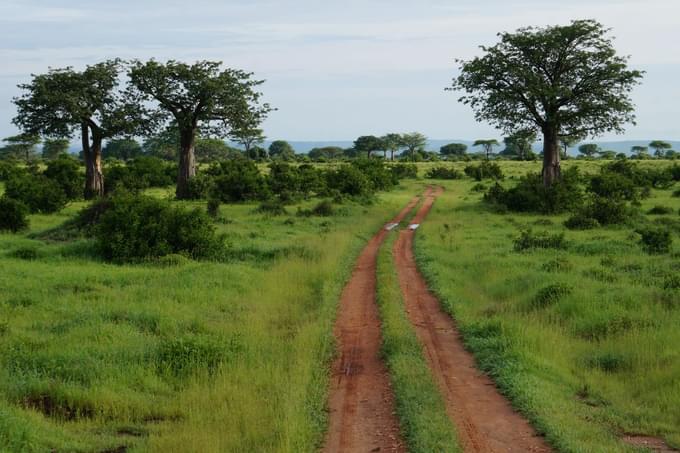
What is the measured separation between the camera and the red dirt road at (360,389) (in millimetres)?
7023

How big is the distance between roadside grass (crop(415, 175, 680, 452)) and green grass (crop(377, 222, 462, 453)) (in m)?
0.93

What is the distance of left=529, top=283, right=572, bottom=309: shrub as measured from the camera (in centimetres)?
1308

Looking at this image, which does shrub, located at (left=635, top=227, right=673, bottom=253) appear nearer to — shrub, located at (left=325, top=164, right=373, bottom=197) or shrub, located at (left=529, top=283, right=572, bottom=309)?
shrub, located at (left=529, top=283, right=572, bottom=309)

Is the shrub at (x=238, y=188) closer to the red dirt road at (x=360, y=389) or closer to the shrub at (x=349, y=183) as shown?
the shrub at (x=349, y=183)

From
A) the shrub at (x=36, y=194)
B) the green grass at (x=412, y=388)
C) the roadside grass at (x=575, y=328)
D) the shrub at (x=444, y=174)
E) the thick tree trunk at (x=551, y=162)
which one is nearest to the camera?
the green grass at (x=412, y=388)

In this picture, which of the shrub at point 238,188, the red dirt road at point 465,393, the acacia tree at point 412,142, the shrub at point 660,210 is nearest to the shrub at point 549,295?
the red dirt road at point 465,393

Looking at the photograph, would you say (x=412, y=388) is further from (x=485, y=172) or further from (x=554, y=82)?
(x=485, y=172)

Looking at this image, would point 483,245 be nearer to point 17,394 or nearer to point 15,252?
point 15,252

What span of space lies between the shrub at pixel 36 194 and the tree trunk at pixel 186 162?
722 centimetres

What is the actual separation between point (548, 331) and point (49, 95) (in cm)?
2977

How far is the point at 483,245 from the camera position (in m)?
20.8

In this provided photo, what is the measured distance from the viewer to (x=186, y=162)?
36250 millimetres

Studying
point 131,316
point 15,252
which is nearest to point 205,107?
point 15,252

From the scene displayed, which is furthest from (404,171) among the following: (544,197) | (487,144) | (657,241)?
(487,144)
